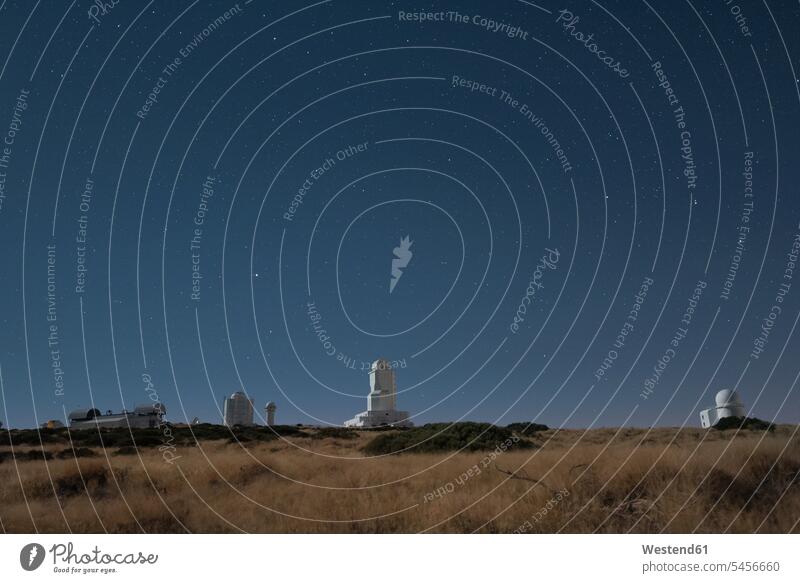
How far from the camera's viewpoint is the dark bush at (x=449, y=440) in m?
21.2

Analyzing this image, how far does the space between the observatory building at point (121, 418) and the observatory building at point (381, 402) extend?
547 inches

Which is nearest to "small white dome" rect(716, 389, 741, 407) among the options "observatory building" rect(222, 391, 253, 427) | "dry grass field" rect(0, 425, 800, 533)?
"dry grass field" rect(0, 425, 800, 533)

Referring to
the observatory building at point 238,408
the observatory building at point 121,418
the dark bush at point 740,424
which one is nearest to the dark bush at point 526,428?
the dark bush at point 740,424

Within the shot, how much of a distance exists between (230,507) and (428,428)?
519 inches

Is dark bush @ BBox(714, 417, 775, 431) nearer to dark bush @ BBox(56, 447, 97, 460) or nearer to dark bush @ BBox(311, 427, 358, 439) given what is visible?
dark bush @ BBox(311, 427, 358, 439)

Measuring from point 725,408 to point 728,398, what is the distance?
0.65m

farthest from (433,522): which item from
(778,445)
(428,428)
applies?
(428,428)

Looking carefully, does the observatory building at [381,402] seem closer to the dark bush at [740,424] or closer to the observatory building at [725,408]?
the observatory building at [725,408]

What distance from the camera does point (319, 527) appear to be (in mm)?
12305

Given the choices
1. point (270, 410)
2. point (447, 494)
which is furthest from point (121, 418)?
point (447, 494)

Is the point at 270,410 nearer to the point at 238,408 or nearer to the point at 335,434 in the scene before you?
the point at 238,408

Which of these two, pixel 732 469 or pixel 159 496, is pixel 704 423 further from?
pixel 159 496

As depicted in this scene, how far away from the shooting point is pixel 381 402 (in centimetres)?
4878

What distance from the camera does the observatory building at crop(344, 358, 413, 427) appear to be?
153 ft
